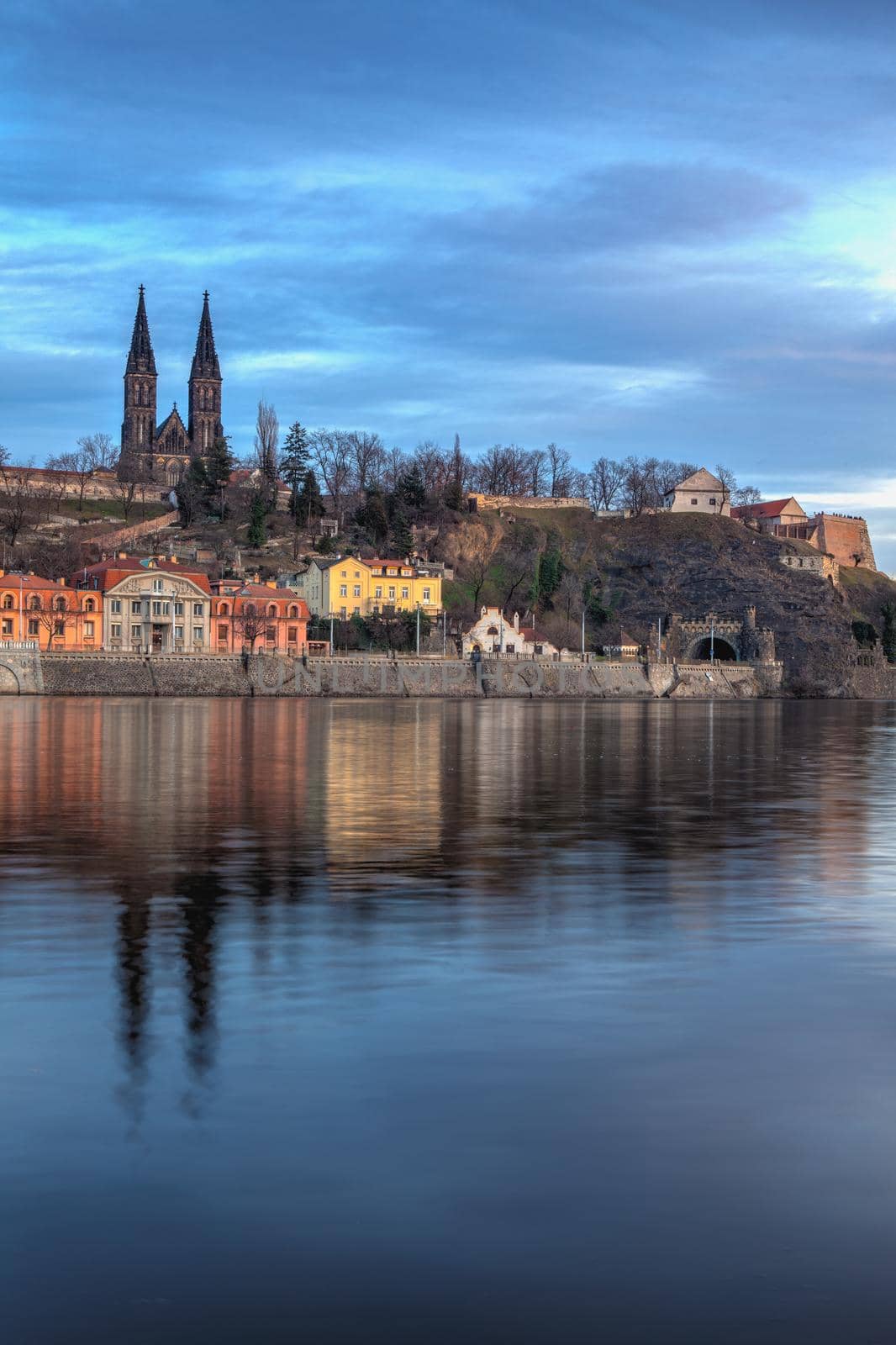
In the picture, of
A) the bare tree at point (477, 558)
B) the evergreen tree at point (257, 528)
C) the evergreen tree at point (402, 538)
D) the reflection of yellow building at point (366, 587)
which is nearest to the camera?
the reflection of yellow building at point (366, 587)

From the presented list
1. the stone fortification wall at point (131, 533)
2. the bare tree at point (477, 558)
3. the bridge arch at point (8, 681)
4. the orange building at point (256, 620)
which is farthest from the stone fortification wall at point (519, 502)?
the bridge arch at point (8, 681)

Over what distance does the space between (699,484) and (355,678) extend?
78925 mm

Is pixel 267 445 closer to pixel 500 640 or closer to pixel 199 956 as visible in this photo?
pixel 500 640

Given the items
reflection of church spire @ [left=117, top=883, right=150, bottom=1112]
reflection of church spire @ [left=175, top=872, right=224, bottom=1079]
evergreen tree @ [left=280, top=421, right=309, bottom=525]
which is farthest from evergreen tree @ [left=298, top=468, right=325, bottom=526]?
reflection of church spire @ [left=117, top=883, right=150, bottom=1112]

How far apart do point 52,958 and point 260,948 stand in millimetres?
2044

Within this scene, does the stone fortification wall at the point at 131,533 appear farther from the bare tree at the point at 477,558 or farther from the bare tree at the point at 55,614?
the bare tree at the point at 477,558

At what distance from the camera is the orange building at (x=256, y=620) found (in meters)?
120

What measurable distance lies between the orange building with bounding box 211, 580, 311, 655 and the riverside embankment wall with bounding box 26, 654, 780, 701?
4220mm

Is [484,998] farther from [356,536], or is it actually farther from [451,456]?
[451,456]

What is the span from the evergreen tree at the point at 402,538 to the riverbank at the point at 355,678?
99.4ft

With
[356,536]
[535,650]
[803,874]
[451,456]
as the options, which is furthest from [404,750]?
[451,456]

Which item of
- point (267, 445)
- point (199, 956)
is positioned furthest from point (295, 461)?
point (199, 956)

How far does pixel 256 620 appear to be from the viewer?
394ft

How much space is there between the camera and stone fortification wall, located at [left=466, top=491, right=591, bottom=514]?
168625mm
